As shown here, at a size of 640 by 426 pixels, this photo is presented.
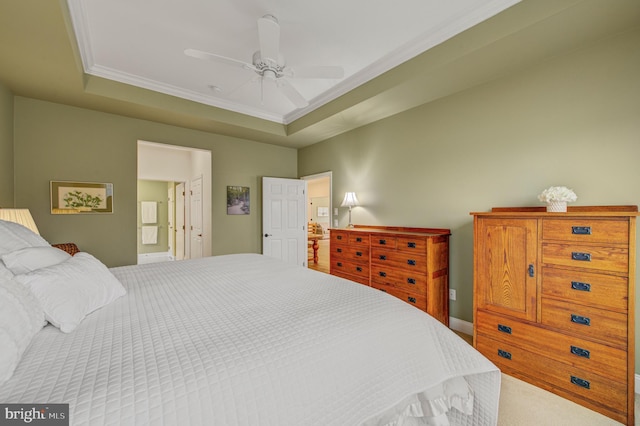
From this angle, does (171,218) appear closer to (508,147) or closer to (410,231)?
(410,231)

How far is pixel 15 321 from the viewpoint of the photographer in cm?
79

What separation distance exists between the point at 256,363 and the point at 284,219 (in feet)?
13.3

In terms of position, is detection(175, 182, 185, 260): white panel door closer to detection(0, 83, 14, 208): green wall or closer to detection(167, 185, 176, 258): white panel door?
detection(167, 185, 176, 258): white panel door

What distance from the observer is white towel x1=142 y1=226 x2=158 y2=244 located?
6.91 metres

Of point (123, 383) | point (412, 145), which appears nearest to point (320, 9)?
point (412, 145)

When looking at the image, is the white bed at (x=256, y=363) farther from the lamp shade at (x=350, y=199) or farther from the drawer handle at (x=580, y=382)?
the lamp shade at (x=350, y=199)

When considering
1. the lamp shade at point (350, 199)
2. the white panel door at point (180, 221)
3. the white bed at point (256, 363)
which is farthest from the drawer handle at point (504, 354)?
the white panel door at point (180, 221)

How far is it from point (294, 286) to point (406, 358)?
714 mm

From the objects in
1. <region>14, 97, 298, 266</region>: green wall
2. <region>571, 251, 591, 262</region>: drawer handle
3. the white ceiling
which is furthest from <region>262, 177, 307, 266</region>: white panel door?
<region>571, 251, 591, 262</region>: drawer handle

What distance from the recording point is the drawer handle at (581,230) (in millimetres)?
1683

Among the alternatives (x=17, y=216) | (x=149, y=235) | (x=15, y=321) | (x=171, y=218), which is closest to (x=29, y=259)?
(x=15, y=321)

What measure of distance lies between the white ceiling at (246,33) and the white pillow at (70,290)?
185cm

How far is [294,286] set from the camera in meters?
1.56

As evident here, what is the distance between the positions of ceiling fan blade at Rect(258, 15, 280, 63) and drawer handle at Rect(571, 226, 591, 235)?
243 cm
